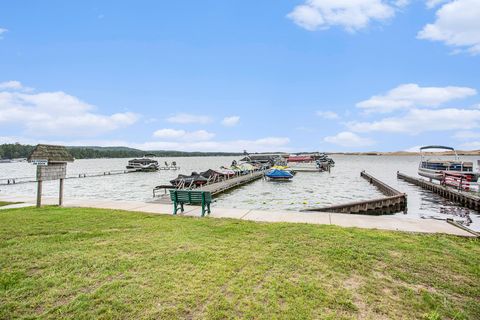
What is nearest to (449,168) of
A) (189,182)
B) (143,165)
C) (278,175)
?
(278,175)

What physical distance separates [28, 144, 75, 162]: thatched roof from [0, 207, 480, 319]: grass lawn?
16.5ft

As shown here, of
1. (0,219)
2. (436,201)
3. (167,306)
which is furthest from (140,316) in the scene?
(436,201)

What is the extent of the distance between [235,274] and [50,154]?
11985 mm

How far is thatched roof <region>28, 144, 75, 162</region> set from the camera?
12.8 meters

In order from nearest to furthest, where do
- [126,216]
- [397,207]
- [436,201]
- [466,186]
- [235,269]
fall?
[235,269] → [126,216] → [397,207] → [436,201] → [466,186]

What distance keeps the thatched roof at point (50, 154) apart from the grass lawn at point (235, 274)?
198 inches

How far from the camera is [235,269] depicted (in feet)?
18.2

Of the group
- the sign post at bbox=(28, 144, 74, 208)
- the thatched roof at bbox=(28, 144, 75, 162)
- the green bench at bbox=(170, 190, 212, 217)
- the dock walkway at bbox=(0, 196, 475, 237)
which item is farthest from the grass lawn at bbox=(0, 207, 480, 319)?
the thatched roof at bbox=(28, 144, 75, 162)

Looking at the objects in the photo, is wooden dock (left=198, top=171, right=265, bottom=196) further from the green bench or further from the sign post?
the sign post

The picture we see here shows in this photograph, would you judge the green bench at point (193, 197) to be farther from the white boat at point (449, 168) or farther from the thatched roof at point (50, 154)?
the white boat at point (449, 168)

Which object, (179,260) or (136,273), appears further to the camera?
(179,260)

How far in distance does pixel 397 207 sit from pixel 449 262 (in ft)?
56.7

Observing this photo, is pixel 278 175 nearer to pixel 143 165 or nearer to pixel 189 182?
pixel 189 182

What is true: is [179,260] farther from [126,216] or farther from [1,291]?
[126,216]
